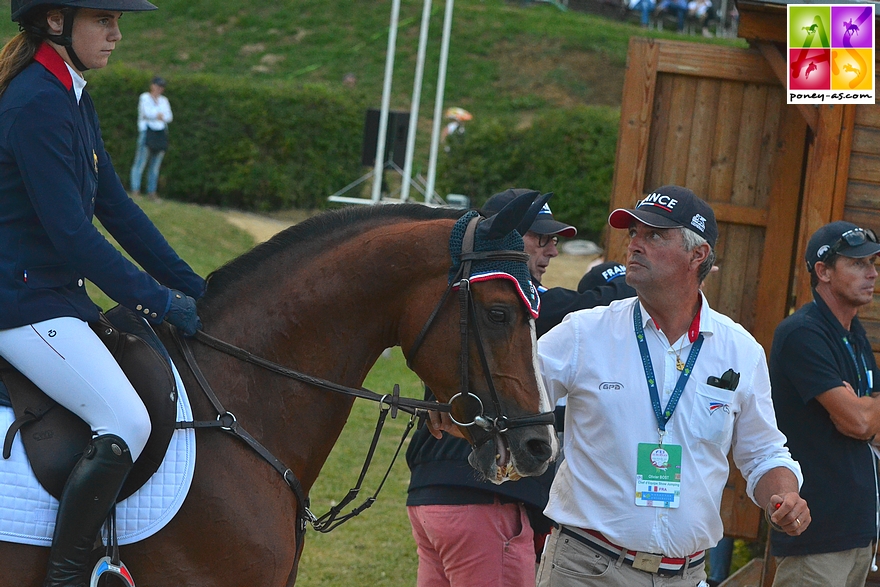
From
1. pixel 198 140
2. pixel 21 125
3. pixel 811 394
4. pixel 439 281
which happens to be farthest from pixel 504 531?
pixel 198 140

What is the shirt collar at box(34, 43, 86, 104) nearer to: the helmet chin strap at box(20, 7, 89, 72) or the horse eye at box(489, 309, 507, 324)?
the helmet chin strap at box(20, 7, 89, 72)

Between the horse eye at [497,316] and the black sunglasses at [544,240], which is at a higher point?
the black sunglasses at [544,240]

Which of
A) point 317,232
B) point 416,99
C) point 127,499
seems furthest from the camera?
point 416,99

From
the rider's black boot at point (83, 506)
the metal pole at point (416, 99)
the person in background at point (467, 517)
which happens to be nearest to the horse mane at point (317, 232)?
the person in background at point (467, 517)

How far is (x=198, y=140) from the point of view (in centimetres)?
2134

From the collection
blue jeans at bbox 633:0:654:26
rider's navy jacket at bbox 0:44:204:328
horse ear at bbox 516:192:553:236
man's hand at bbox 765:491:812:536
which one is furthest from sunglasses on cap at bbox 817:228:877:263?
blue jeans at bbox 633:0:654:26

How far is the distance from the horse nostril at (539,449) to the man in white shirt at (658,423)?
22.3 inches

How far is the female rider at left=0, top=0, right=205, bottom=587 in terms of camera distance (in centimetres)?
256

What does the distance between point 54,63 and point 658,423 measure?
2298mm

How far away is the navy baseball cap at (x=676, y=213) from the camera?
341 cm

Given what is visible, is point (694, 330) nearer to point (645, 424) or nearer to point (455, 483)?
point (645, 424)

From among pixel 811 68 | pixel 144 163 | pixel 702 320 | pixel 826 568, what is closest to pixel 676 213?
pixel 702 320

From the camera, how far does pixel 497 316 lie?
112 inches

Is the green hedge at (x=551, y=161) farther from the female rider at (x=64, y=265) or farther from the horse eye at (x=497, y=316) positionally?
the female rider at (x=64, y=265)
